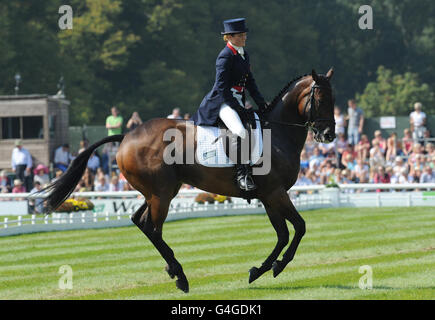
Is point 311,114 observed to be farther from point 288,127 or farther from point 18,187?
point 18,187

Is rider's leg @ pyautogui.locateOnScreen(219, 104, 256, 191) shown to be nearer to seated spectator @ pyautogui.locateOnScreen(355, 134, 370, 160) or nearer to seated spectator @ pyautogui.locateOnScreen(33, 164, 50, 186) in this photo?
seated spectator @ pyautogui.locateOnScreen(33, 164, 50, 186)

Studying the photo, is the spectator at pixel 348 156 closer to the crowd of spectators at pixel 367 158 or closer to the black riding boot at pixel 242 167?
the crowd of spectators at pixel 367 158

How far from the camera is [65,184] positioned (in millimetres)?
12102

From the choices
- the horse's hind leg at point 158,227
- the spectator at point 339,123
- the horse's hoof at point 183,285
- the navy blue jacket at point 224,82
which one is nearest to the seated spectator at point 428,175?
the spectator at point 339,123

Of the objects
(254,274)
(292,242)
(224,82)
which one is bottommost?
(254,274)

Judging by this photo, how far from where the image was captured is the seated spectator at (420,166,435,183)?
81.7ft

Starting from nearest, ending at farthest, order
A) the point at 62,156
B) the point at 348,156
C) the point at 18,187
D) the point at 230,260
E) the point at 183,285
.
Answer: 1. the point at 183,285
2. the point at 230,260
3. the point at 18,187
4. the point at 348,156
5. the point at 62,156

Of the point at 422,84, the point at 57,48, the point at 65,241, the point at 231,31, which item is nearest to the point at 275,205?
the point at 231,31

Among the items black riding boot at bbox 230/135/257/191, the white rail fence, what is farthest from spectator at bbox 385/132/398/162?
black riding boot at bbox 230/135/257/191

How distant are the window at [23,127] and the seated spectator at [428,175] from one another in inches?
510

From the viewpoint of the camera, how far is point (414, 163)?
2544 cm

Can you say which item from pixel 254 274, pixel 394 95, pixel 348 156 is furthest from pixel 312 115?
pixel 394 95

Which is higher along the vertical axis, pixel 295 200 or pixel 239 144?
pixel 239 144

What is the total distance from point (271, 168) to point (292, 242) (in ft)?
2.91
